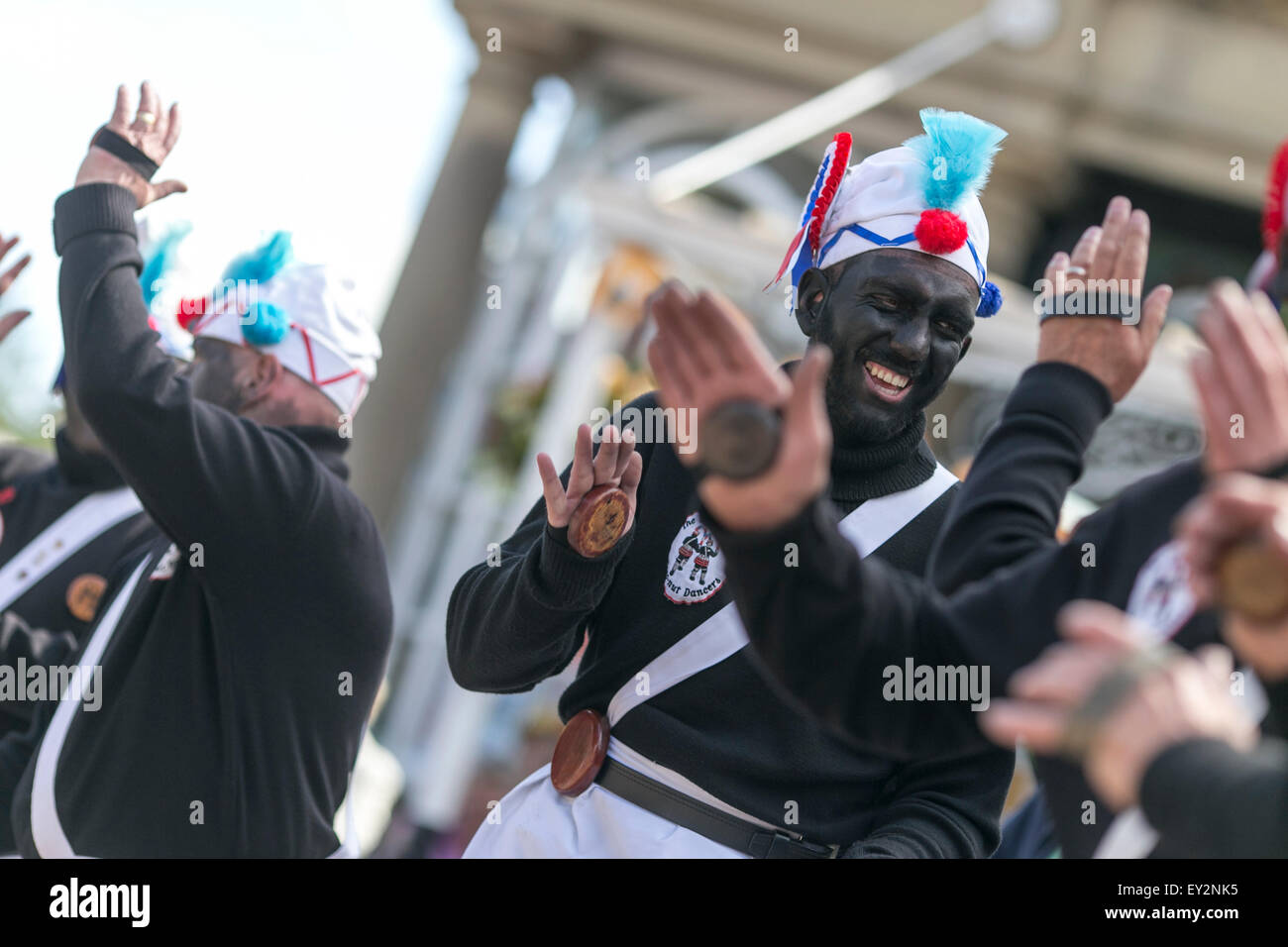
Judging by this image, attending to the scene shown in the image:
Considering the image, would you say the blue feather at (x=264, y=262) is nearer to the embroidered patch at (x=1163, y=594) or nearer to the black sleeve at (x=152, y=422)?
the black sleeve at (x=152, y=422)

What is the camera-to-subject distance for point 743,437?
1692mm

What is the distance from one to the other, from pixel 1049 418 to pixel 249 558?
155cm

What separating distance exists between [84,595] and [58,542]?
17cm

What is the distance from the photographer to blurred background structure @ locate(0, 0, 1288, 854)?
845 centimetres

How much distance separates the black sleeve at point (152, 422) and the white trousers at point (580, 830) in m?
0.68

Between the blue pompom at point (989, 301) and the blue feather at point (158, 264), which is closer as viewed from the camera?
the blue pompom at point (989, 301)

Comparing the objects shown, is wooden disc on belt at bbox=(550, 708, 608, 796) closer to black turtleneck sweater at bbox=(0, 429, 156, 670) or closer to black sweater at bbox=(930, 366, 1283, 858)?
black sweater at bbox=(930, 366, 1283, 858)

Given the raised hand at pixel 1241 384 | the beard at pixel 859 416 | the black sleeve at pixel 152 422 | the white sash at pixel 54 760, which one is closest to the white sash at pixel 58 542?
the white sash at pixel 54 760

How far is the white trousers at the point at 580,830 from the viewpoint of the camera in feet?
7.94

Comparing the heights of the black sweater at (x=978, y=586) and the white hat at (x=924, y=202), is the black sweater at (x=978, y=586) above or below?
below

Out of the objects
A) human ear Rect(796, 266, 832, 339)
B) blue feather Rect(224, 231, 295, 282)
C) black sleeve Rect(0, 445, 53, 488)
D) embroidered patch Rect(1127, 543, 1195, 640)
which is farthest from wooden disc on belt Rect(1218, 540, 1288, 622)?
black sleeve Rect(0, 445, 53, 488)

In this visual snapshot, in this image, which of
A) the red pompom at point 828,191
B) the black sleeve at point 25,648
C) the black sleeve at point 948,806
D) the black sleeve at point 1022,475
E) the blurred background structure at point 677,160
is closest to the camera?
the black sleeve at point 1022,475

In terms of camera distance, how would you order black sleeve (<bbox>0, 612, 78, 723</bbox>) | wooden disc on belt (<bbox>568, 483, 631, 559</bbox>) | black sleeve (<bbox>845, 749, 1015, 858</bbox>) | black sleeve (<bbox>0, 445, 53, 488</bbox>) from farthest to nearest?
black sleeve (<bbox>0, 445, 53, 488</bbox>) → black sleeve (<bbox>0, 612, 78, 723</bbox>) → wooden disc on belt (<bbox>568, 483, 631, 559</bbox>) → black sleeve (<bbox>845, 749, 1015, 858</bbox>)
